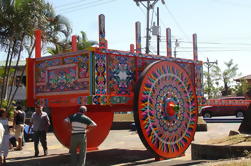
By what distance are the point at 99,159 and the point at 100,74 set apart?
2.61 meters

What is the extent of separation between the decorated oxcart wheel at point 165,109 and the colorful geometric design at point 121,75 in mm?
427

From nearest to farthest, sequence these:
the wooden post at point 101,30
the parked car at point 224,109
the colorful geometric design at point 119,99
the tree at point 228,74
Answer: the wooden post at point 101,30
the colorful geometric design at point 119,99
the parked car at point 224,109
the tree at point 228,74

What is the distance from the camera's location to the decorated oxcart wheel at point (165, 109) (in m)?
8.68

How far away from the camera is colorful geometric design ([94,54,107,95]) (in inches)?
324

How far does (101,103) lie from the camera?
822 cm

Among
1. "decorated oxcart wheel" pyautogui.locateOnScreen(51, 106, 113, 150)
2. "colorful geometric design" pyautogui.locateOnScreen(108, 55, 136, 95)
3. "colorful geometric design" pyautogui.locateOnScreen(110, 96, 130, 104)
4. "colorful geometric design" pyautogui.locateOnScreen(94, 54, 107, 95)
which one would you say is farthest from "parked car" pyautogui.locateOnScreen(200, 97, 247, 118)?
"colorful geometric design" pyautogui.locateOnScreen(94, 54, 107, 95)

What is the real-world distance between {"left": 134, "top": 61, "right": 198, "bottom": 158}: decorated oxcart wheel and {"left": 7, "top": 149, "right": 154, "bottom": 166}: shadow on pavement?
2.13 ft

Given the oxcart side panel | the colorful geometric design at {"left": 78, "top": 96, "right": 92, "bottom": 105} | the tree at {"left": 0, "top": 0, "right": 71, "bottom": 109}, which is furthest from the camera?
the tree at {"left": 0, "top": 0, "right": 71, "bottom": 109}

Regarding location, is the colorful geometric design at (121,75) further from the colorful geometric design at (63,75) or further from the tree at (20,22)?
the tree at (20,22)

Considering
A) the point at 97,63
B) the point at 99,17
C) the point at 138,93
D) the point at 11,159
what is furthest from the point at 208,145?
the point at 11,159

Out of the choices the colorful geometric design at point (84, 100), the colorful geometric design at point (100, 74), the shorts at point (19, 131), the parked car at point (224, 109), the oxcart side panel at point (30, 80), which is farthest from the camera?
the parked car at point (224, 109)

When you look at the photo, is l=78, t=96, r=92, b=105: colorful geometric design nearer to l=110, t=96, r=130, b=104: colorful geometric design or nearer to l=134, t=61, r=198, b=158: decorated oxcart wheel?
l=110, t=96, r=130, b=104: colorful geometric design

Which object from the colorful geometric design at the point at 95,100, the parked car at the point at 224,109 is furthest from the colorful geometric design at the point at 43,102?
the parked car at the point at 224,109

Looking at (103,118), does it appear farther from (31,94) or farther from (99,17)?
(99,17)
